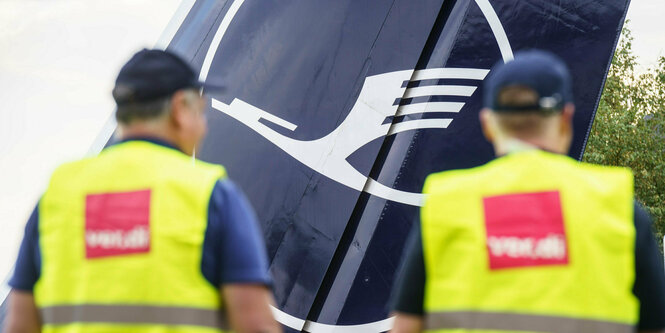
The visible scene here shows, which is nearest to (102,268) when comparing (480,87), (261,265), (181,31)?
(261,265)

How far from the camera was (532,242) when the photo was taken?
1.71 m

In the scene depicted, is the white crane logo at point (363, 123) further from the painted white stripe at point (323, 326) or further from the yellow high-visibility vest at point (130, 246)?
the yellow high-visibility vest at point (130, 246)

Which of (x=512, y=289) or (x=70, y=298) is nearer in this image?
(x=512, y=289)

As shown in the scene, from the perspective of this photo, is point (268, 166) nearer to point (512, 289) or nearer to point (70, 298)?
point (70, 298)

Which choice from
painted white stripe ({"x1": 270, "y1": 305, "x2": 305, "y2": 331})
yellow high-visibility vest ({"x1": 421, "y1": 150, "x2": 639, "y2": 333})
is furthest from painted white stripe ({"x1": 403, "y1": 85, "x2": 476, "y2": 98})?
yellow high-visibility vest ({"x1": 421, "y1": 150, "x2": 639, "y2": 333})

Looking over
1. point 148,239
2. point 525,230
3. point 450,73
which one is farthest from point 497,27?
point 148,239

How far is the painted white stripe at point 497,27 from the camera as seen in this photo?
357cm

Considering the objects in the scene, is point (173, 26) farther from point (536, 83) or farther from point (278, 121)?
point (536, 83)

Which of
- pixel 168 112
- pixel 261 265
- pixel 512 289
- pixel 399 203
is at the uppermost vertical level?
pixel 168 112

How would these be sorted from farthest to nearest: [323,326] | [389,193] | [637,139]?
1. [637,139]
2. [389,193]
3. [323,326]

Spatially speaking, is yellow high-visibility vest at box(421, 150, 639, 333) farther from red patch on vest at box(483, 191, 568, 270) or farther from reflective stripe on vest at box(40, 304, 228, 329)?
reflective stripe on vest at box(40, 304, 228, 329)

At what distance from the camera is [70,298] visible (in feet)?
5.95

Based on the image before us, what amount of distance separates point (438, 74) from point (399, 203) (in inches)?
26.3

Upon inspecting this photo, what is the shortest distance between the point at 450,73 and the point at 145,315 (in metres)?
2.21
